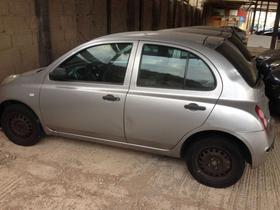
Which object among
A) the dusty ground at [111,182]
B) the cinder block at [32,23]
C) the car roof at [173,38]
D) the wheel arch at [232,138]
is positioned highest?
the car roof at [173,38]

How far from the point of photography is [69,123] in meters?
3.89

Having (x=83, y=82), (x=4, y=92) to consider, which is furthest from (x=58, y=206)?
(x=4, y=92)

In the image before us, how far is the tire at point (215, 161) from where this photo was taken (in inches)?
127

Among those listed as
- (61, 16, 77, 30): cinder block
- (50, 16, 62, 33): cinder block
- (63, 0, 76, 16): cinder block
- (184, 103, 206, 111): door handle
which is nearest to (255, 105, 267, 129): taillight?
(184, 103, 206, 111): door handle

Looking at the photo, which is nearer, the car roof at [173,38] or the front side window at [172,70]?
the front side window at [172,70]

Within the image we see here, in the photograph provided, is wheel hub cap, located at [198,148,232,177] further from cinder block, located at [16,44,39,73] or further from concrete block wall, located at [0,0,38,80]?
cinder block, located at [16,44,39,73]

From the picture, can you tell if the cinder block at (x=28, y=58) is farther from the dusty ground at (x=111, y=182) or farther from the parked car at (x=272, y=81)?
the parked car at (x=272, y=81)

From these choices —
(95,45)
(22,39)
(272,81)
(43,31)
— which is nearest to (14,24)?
(22,39)

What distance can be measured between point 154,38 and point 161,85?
0.54 m

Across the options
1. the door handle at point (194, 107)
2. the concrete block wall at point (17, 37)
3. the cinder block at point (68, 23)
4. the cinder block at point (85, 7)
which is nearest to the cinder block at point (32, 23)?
the concrete block wall at point (17, 37)

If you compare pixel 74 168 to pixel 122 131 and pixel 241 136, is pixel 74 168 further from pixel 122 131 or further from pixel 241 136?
pixel 241 136

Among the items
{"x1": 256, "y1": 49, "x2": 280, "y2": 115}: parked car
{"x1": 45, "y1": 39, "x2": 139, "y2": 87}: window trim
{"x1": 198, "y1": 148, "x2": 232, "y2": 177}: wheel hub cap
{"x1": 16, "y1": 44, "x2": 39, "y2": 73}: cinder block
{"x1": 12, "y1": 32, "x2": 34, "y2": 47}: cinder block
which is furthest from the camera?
{"x1": 16, "y1": 44, "x2": 39, "y2": 73}: cinder block

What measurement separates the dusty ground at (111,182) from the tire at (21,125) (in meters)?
0.11

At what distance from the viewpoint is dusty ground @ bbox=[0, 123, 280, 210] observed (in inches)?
123
